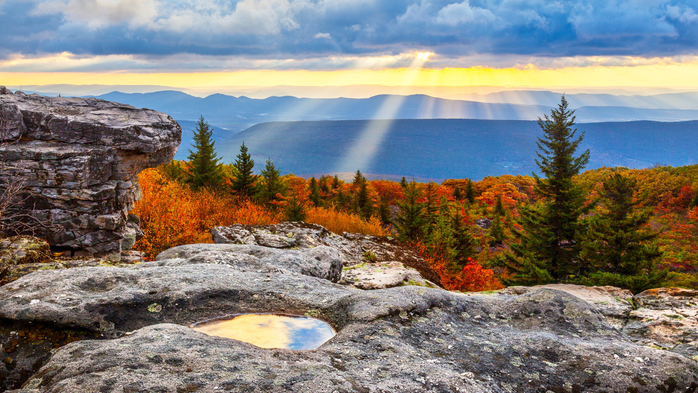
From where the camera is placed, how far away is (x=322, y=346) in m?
3.88

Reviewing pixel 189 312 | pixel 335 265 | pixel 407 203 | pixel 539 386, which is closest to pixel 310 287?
pixel 189 312

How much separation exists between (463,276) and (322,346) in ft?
94.1

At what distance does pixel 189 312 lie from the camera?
15.9ft

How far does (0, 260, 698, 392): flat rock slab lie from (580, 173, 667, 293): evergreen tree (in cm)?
1588

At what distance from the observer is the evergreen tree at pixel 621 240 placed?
61.1 feet

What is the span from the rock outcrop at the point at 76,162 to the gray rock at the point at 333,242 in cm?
377

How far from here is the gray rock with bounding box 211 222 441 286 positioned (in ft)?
47.0

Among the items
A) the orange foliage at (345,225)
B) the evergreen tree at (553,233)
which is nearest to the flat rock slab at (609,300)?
the evergreen tree at (553,233)

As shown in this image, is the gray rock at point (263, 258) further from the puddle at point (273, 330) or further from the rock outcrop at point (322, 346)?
the puddle at point (273, 330)

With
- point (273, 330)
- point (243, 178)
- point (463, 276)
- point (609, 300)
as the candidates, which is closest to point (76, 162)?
point (273, 330)

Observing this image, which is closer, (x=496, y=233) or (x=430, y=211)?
(x=430, y=211)

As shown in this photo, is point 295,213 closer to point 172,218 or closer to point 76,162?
point 172,218

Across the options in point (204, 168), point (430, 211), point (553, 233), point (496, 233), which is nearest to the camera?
point (553, 233)

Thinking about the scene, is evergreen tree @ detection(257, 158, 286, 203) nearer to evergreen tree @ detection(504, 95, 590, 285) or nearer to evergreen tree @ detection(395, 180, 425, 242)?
evergreen tree @ detection(395, 180, 425, 242)
